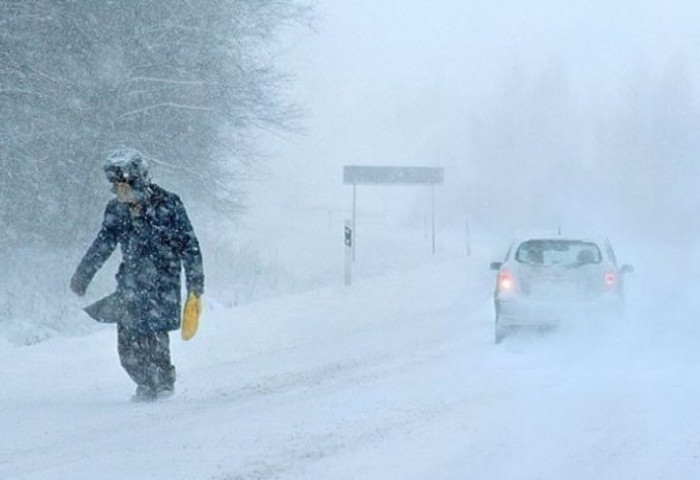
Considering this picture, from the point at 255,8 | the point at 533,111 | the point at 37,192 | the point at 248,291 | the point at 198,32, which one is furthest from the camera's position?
the point at 533,111

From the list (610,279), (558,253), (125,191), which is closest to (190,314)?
(125,191)

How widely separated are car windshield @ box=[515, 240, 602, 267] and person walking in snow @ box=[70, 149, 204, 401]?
6.47 m

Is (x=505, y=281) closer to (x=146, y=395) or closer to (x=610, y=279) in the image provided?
(x=610, y=279)

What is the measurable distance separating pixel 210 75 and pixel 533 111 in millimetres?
63061

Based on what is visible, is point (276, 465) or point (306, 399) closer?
point (276, 465)

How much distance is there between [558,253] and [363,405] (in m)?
6.34

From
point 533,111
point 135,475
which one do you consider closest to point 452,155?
point 533,111

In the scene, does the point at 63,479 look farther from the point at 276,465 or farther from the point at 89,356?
the point at 89,356

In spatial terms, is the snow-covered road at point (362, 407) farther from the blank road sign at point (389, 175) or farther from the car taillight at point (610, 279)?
the blank road sign at point (389, 175)

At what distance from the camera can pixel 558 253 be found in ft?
48.0

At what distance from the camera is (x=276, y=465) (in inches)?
262

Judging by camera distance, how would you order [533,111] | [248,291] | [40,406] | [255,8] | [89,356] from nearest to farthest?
1. [40,406]
2. [89,356]
3. [255,8]
4. [248,291]
5. [533,111]

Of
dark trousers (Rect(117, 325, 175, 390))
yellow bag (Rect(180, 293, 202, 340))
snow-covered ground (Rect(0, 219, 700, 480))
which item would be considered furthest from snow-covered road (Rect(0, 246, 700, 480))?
yellow bag (Rect(180, 293, 202, 340))

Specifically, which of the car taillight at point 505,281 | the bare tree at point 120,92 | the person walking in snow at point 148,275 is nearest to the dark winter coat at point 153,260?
the person walking in snow at point 148,275
